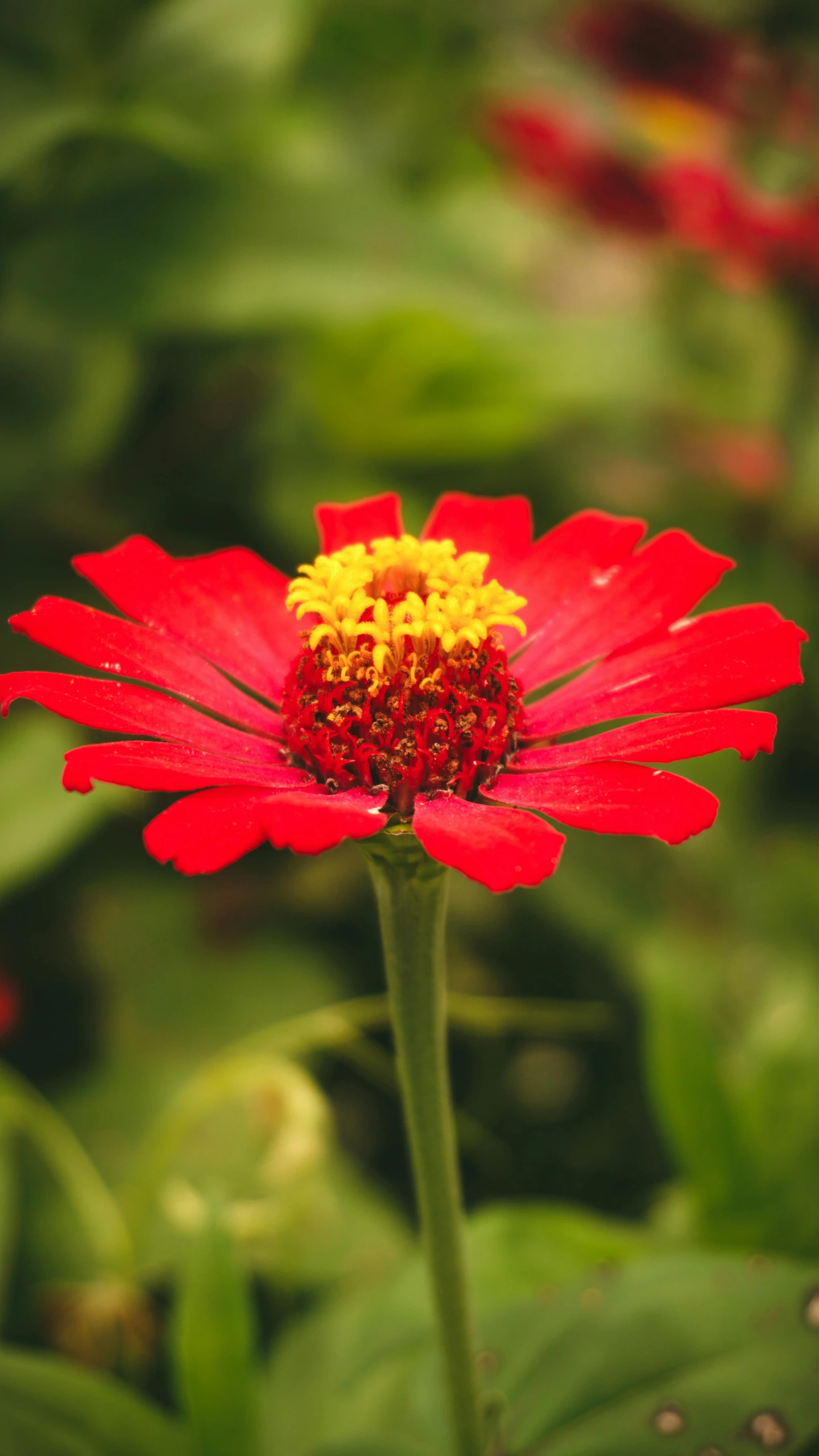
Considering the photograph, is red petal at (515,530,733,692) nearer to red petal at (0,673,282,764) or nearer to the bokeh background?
red petal at (0,673,282,764)

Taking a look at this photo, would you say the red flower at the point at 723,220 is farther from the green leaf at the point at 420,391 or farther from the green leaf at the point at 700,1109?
the green leaf at the point at 700,1109

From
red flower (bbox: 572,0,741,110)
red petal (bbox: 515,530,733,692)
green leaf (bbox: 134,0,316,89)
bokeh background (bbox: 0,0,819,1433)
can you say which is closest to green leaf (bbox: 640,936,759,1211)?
bokeh background (bbox: 0,0,819,1433)

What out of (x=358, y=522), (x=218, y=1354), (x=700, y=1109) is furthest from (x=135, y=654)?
(x=700, y=1109)

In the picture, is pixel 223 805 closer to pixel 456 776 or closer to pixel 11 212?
pixel 456 776

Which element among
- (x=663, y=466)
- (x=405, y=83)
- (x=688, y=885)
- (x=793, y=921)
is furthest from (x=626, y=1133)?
(x=405, y=83)

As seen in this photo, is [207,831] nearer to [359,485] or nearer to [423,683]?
[423,683]
